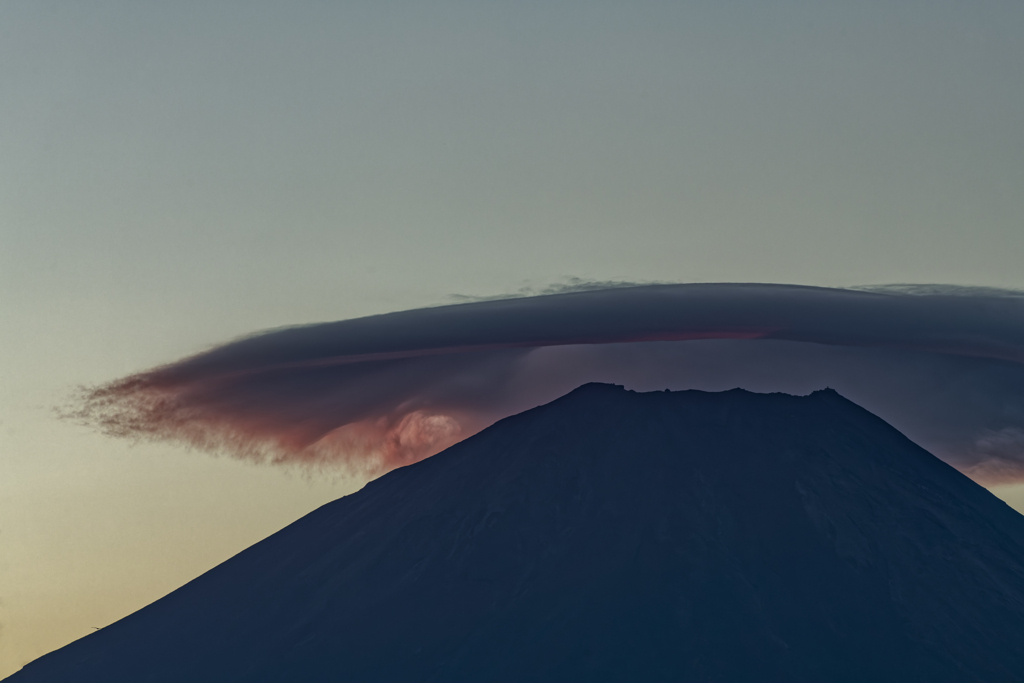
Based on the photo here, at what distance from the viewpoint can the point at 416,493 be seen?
88375 millimetres

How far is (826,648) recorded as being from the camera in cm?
6262

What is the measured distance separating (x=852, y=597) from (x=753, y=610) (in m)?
6.93

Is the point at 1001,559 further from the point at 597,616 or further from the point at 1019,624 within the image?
the point at 597,616

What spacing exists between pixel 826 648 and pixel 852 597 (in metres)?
6.16

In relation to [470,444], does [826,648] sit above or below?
below

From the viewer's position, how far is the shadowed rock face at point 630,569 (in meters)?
63.4

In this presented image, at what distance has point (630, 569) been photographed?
70.6 metres

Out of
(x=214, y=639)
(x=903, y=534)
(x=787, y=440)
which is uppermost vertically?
(x=787, y=440)

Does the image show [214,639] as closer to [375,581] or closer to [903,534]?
[375,581]

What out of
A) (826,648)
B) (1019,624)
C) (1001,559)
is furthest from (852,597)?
(1001,559)

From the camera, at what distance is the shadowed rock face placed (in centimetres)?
6338

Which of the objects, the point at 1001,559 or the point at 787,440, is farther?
the point at 787,440

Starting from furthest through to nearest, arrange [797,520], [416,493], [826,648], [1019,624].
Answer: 1. [416,493]
2. [797,520]
3. [1019,624]
4. [826,648]

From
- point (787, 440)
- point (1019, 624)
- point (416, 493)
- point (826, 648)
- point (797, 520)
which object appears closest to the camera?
point (826, 648)
